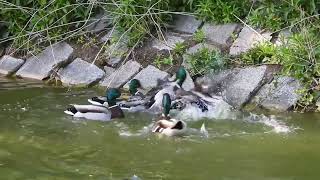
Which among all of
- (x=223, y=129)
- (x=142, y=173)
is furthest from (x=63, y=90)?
(x=142, y=173)

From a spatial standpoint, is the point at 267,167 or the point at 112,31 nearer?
the point at 267,167

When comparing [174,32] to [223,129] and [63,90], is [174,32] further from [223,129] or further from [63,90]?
[223,129]

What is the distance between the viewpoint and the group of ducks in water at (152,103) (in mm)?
8594

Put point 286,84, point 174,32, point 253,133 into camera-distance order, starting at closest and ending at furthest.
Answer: point 253,133 → point 286,84 → point 174,32

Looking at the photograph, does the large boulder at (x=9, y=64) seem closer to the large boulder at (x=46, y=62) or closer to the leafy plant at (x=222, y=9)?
the large boulder at (x=46, y=62)

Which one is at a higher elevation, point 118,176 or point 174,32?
point 174,32

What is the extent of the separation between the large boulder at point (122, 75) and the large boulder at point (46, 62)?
0.93m

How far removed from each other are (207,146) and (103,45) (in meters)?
4.07

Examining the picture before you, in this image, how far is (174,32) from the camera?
1100 centimetres

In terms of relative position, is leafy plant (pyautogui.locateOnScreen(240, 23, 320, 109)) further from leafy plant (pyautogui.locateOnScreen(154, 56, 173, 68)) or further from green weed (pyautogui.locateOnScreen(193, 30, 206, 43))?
leafy plant (pyautogui.locateOnScreen(154, 56, 173, 68))

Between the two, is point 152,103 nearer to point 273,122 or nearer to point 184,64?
point 184,64

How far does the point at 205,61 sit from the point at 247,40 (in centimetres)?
77

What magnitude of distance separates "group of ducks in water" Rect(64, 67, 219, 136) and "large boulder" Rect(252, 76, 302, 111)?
0.70m

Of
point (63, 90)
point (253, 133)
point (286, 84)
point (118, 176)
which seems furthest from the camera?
point (63, 90)
